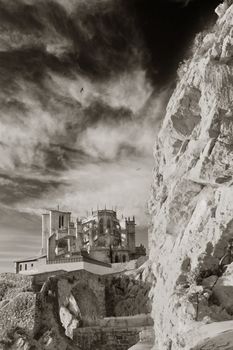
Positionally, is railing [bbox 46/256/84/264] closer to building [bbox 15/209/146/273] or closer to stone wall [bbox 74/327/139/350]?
building [bbox 15/209/146/273]

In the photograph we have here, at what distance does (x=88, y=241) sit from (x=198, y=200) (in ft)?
158

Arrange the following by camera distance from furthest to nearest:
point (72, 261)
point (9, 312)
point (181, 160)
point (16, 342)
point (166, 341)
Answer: point (72, 261)
point (9, 312)
point (16, 342)
point (181, 160)
point (166, 341)

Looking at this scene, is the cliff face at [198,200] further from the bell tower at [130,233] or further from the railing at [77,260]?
the bell tower at [130,233]

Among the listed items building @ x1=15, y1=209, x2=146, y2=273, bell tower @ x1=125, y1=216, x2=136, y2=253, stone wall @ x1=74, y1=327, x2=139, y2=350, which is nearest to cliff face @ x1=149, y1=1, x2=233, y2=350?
stone wall @ x1=74, y1=327, x2=139, y2=350

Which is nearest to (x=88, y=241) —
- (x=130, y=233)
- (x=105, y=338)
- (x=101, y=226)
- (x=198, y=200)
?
(x=101, y=226)

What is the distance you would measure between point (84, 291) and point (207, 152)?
28303 millimetres

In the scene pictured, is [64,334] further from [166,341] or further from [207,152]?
[207,152]

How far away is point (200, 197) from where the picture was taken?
23.2 meters

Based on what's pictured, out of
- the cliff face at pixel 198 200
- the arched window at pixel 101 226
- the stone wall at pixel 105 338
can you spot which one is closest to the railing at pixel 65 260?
the arched window at pixel 101 226

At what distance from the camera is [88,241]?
69.5 metres

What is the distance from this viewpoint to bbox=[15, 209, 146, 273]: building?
6062 cm

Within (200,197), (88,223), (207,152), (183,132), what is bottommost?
(200,197)

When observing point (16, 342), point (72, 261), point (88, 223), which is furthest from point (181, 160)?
Answer: point (88, 223)

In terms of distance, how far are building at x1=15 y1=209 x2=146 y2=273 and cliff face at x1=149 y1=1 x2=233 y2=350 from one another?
1256 inches
